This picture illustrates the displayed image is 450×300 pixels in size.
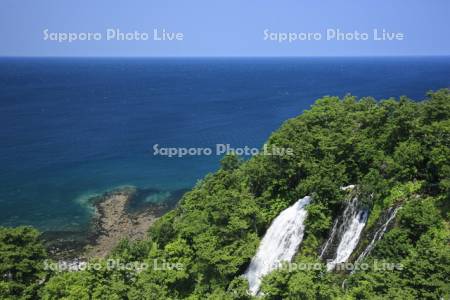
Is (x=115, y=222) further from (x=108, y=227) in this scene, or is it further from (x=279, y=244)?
(x=279, y=244)

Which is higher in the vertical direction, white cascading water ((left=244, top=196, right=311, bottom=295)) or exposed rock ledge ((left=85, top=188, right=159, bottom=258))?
white cascading water ((left=244, top=196, right=311, bottom=295))

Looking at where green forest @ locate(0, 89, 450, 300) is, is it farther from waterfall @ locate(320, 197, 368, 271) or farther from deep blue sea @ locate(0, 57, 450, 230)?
deep blue sea @ locate(0, 57, 450, 230)

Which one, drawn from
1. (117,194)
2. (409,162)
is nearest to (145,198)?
(117,194)

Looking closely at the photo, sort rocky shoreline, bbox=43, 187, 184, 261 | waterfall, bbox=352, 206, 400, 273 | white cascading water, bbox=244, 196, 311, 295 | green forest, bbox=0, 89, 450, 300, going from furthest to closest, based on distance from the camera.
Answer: rocky shoreline, bbox=43, 187, 184, 261, white cascading water, bbox=244, 196, 311, 295, waterfall, bbox=352, 206, 400, 273, green forest, bbox=0, 89, 450, 300

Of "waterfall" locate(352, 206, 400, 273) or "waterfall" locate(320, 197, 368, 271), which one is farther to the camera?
"waterfall" locate(320, 197, 368, 271)

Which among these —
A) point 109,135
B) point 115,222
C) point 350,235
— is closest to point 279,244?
point 350,235

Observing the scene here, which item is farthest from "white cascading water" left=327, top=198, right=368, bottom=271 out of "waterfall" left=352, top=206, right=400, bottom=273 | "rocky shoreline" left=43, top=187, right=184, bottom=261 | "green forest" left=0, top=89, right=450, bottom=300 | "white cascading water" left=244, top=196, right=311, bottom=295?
"rocky shoreline" left=43, top=187, right=184, bottom=261

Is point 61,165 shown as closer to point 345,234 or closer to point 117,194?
point 117,194

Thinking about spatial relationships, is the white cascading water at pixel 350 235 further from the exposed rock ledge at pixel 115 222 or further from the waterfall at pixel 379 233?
the exposed rock ledge at pixel 115 222
